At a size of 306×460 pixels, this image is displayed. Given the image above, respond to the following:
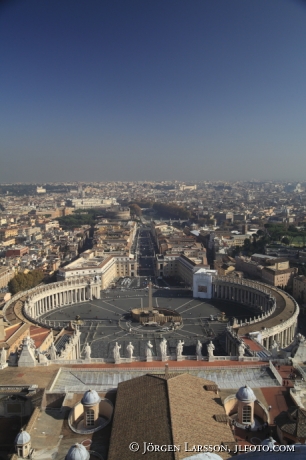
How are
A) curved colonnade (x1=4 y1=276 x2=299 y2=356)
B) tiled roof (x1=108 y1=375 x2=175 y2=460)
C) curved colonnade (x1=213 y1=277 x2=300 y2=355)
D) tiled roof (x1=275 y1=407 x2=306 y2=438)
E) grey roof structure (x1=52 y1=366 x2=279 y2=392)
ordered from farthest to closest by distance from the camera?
curved colonnade (x1=4 y1=276 x2=299 y2=356) → curved colonnade (x1=213 y1=277 x2=300 y2=355) → grey roof structure (x1=52 y1=366 x2=279 y2=392) → tiled roof (x1=275 y1=407 x2=306 y2=438) → tiled roof (x1=108 y1=375 x2=175 y2=460)

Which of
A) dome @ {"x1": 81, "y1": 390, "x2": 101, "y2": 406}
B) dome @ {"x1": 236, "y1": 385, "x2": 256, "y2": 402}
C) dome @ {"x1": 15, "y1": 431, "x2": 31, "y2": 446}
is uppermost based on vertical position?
dome @ {"x1": 236, "y1": 385, "x2": 256, "y2": 402}

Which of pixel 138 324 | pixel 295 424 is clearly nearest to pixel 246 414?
pixel 295 424

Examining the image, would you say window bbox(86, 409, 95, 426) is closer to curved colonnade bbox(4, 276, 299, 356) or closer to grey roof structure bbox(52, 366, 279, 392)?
grey roof structure bbox(52, 366, 279, 392)

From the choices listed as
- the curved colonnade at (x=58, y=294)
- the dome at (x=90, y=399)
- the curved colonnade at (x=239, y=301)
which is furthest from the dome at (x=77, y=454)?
the curved colonnade at (x=58, y=294)

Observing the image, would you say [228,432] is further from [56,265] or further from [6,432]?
[56,265]

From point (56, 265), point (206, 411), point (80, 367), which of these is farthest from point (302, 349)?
point (56, 265)

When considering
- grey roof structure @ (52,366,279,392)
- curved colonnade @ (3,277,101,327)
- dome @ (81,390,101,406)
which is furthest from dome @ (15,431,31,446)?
curved colonnade @ (3,277,101,327)

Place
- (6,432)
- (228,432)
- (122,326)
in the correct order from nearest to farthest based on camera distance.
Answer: (228,432)
(6,432)
(122,326)
